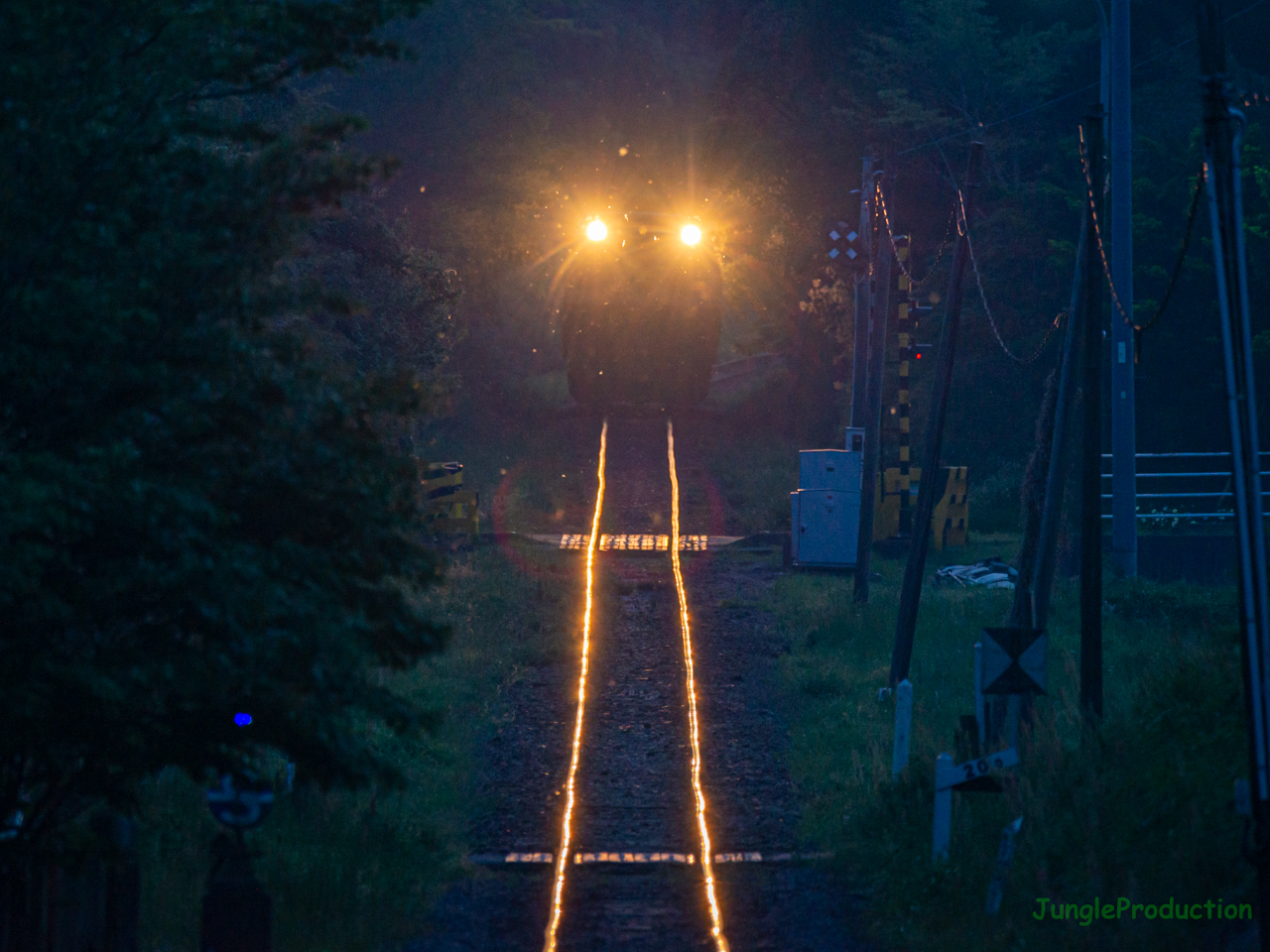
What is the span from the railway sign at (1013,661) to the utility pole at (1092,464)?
875 millimetres

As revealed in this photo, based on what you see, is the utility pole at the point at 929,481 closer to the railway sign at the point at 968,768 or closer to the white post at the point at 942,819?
the white post at the point at 942,819

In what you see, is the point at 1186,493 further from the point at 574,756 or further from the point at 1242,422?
the point at 1242,422

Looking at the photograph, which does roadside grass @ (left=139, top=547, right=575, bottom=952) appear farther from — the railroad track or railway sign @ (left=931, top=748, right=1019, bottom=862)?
railway sign @ (left=931, top=748, right=1019, bottom=862)

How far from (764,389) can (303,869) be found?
39.4 metres

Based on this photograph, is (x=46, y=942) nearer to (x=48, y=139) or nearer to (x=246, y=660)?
(x=246, y=660)

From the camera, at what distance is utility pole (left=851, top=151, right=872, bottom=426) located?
23.3m

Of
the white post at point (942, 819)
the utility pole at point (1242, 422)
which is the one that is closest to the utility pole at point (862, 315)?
the white post at point (942, 819)

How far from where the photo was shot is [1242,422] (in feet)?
23.1

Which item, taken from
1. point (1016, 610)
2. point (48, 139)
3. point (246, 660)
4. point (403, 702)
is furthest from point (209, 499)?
point (1016, 610)

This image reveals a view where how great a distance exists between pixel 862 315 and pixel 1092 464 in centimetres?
1537

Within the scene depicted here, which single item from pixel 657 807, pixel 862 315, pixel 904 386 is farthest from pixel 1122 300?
pixel 657 807

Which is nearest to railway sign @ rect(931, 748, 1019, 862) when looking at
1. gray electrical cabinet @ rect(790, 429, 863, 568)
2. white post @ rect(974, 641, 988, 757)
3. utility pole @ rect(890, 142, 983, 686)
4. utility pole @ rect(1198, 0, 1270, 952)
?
white post @ rect(974, 641, 988, 757)

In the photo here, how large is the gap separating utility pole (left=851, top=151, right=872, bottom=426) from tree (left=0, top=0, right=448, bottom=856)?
17.6 metres

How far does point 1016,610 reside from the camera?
1264 centimetres
